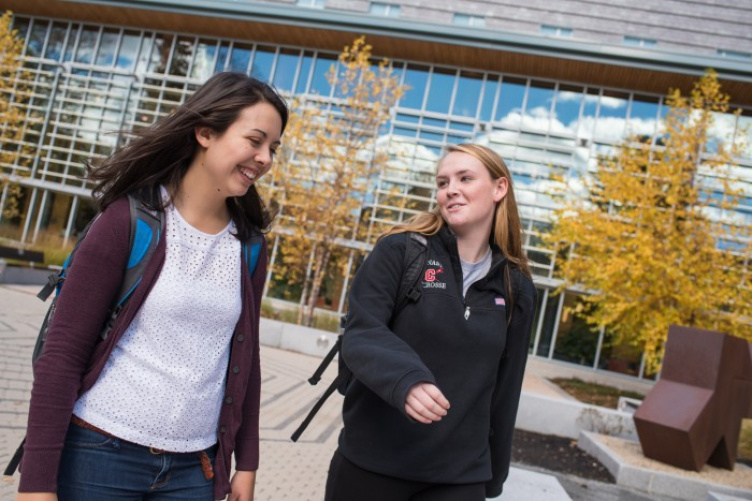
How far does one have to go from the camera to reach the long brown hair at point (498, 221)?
2.31 meters

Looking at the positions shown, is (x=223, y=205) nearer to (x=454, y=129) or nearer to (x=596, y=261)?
(x=596, y=261)

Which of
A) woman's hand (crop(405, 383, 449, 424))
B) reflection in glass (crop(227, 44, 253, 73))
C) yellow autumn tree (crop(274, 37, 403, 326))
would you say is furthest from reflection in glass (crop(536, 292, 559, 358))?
woman's hand (crop(405, 383, 449, 424))

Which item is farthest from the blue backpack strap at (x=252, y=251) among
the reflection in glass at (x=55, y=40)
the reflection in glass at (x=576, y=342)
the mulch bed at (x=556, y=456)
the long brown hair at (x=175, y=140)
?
the reflection in glass at (x=55, y=40)

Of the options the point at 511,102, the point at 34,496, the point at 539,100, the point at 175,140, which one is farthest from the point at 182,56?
the point at 34,496

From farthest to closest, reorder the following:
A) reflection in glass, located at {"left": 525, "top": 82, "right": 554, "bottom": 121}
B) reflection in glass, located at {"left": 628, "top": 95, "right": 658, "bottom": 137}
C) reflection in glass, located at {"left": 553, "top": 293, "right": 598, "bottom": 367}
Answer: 1. reflection in glass, located at {"left": 525, "top": 82, "right": 554, "bottom": 121}
2. reflection in glass, located at {"left": 628, "top": 95, "right": 658, "bottom": 137}
3. reflection in glass, located at {"left": 553, "top": 293, "right": 598, "bottom": 367}

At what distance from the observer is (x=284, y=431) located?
6.62 meters

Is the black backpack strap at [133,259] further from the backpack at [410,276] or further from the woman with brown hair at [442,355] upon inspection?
the backpack at [410,276]

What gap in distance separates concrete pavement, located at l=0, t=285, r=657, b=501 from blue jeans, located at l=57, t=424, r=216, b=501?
276 centimetres

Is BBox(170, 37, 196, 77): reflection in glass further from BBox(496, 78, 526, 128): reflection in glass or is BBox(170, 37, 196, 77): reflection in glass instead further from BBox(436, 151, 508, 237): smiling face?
BBox(436, 151, 508, 237): smiling face

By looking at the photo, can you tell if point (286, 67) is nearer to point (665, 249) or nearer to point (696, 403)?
point (665, 249)

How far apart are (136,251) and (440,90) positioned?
21.0 meters

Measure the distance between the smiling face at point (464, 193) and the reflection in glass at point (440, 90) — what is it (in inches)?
777

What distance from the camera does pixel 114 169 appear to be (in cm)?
181

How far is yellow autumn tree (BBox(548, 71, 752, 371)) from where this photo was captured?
39.9 feet
